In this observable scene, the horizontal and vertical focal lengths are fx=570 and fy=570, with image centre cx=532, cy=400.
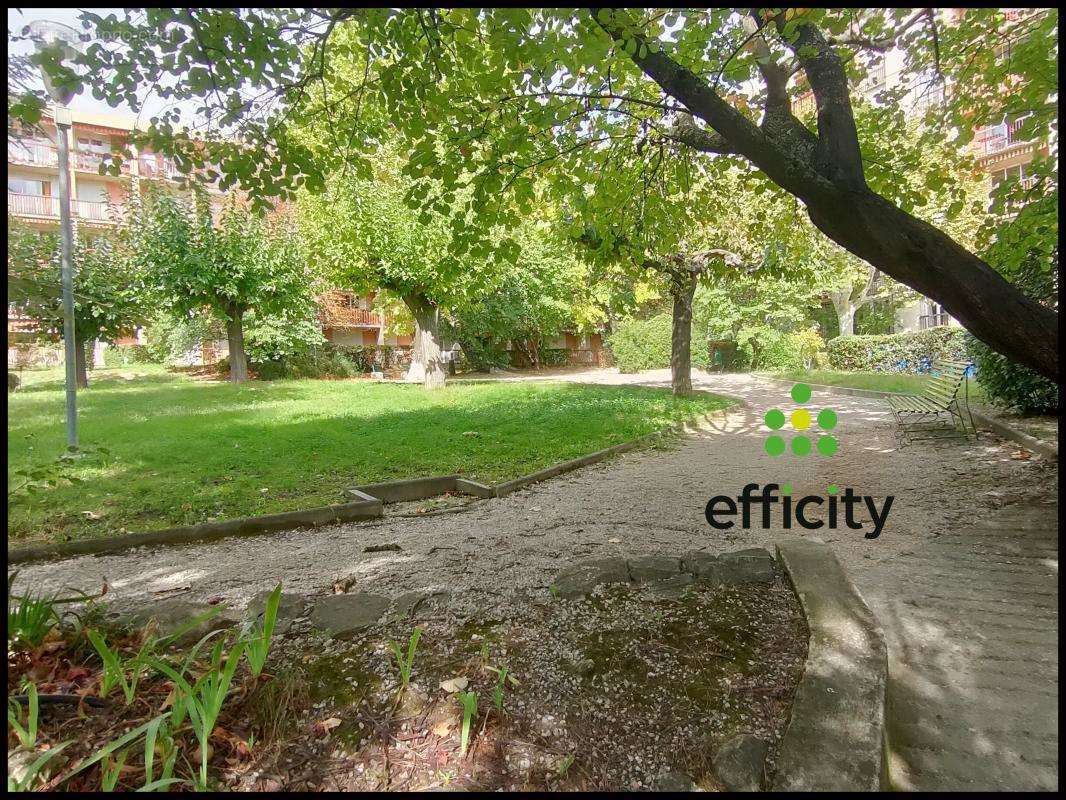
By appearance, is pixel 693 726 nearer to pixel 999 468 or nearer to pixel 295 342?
pixel 999 468

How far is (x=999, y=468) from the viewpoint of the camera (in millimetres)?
6328

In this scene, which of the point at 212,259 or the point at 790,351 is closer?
the point at 212,259

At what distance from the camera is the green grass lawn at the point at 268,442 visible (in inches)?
209

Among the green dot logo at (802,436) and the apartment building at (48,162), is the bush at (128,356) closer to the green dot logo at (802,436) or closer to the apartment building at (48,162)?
the apartment building at (48,162)

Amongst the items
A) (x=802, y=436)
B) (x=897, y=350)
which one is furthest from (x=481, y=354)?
(x=802, y=436)

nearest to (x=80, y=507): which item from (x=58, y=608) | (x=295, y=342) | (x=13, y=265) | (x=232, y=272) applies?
(x=58, y=608)

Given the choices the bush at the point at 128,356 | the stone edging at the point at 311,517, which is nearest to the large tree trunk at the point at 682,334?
the stone edging at the point at 311,517

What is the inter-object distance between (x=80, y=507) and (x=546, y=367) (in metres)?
27.7

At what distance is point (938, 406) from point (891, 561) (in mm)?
5812

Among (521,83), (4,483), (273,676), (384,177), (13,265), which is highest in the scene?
(384,177)

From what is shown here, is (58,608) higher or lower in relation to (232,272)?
lower

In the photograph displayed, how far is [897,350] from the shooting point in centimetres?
2041

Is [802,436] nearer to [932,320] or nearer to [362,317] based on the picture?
[932,320]

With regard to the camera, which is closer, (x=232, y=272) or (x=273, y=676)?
(x=273, y=676)
